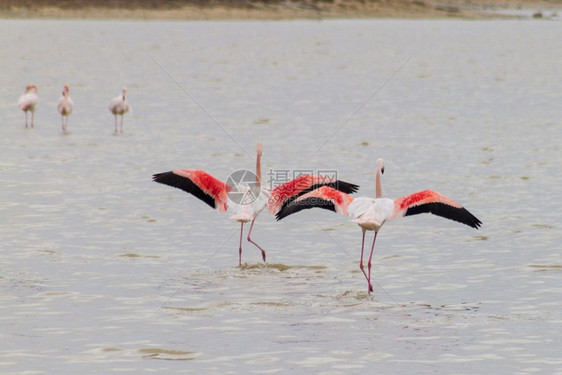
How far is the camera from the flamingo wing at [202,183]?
1442 cm

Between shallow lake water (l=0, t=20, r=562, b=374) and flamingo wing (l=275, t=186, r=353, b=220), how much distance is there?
0.83 m

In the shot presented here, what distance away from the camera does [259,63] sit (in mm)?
59438

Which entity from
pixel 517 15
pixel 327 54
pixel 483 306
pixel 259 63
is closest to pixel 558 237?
pixel 483 306

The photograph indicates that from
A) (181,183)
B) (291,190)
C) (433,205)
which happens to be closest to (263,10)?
(181,183)

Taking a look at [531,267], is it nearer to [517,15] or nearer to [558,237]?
[558,237]

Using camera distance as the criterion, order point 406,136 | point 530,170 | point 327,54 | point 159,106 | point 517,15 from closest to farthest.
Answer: point 530,170, point 406,136, point 159,106, point 327,54, point 517,15

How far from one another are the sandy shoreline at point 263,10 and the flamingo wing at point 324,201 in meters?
66.2

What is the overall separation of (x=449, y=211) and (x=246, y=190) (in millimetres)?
2631

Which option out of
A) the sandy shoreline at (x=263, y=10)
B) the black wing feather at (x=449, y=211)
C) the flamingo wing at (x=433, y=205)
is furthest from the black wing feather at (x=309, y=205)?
the sandy shoreline at (x=263, y=10)

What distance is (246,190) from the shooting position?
14.2 metres

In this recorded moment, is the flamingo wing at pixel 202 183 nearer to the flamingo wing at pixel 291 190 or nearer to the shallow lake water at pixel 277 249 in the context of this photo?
the flamingo wing at pixel 291 190

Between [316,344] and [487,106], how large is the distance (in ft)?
86.6

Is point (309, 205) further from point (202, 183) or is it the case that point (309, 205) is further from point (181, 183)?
point (181, 183)

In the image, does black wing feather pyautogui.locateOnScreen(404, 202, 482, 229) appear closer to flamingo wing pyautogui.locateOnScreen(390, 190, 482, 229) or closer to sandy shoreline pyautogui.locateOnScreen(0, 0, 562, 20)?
flamingo wing pyautogui.locateOnScreen(390, 190, 482, 229)
